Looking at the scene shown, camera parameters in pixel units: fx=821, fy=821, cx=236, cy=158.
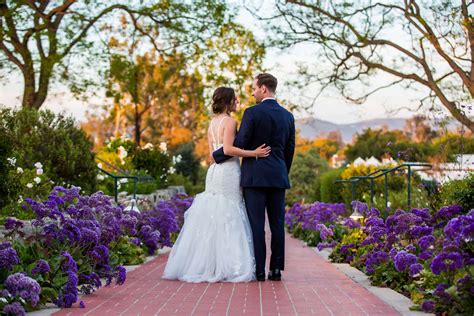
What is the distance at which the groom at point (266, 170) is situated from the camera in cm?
852

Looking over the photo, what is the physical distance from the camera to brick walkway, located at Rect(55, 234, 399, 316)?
6344 millimetres

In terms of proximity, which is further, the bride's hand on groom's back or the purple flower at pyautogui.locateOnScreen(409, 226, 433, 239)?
the bride's hand on groom's back

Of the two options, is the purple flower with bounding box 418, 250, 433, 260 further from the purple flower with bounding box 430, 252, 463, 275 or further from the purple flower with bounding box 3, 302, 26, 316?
the purple flower with bounding box 3, 302, 26, 316

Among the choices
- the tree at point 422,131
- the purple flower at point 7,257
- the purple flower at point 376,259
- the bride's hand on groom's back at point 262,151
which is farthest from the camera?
the tree at point 422,131

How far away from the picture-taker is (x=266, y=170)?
8500 millimetres

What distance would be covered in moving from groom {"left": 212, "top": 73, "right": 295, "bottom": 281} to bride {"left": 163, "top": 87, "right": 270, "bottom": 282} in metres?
0.10

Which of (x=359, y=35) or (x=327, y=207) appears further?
(x=359, y=35)

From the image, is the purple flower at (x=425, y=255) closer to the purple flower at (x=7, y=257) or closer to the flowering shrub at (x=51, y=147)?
the purple flower at (x=7, y=257)

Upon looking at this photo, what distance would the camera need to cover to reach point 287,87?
2481 cm

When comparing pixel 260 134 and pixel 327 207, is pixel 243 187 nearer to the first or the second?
pixel 260 134

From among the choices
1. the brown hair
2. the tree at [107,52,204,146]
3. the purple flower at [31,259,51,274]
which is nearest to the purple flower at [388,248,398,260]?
the brown hair

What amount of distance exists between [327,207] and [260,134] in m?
7.71

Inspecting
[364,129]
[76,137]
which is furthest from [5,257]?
[364,129]

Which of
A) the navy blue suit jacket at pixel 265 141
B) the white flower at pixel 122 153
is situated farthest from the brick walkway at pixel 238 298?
the white flower at pixel 122 153
